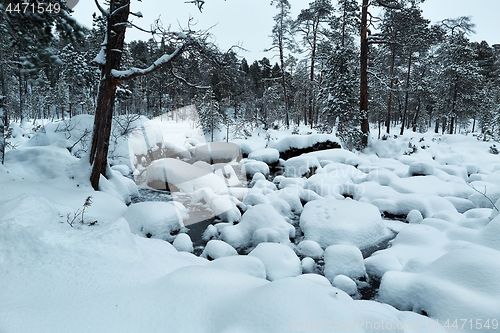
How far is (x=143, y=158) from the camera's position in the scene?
12.5 meters

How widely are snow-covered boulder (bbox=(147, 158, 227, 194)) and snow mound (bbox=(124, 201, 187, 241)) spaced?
2.69m

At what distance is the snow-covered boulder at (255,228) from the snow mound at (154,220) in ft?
3.65

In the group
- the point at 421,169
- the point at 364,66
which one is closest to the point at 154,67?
the point at 421,169

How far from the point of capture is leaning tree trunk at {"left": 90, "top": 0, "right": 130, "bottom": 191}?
18.5 ft

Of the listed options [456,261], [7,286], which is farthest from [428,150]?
[7,286]

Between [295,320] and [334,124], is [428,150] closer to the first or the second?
[334,124]

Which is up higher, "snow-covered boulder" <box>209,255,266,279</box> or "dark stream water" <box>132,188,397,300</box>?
"snow-covered boulder" <box>209,255,266,279</box>

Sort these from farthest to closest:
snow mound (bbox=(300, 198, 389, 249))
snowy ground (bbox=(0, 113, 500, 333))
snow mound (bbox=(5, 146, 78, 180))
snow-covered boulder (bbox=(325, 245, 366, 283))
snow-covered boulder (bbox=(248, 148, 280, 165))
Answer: snow-covered boulder (bbox=(248, 148, 280, 165)) < snow mound (bbox=(5, 146, 78, 180)) < snow mound (bbox=(300, 198, 389, 249)) < snow-covered boulder (bbox=(325, 245, 366, 283)) < snowy ground (bbox=(0, 113, 500, 333))

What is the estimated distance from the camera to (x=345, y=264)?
14.2ft

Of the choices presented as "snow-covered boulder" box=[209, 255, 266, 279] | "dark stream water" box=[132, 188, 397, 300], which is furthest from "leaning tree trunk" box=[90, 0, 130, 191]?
"snow-covered boulder" box=[209, 255, 266, 279]

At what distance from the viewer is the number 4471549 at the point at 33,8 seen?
190 inches

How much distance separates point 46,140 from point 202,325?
10.1 m

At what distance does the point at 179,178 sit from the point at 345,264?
625 centimetres

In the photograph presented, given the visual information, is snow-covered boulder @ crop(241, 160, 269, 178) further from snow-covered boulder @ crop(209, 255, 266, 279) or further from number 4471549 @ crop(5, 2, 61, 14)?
number 4471549 @ crop(5, 2, 61, 14)
